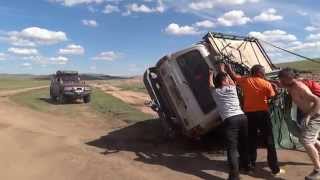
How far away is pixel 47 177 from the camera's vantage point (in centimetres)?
930

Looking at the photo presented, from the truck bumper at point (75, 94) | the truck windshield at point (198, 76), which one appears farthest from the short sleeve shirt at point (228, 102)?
the truck bumper at point (75, 94)

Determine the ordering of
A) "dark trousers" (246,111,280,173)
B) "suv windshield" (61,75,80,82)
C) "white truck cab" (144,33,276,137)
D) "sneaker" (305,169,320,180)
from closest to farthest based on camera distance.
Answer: "sneaker" (305,169,320,180)
"dark trousers" (246,111,280,173)
"white truck cab" (144,33,276,137)
"suv windshield" (61,75,80,82)

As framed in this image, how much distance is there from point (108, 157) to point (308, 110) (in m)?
4.17

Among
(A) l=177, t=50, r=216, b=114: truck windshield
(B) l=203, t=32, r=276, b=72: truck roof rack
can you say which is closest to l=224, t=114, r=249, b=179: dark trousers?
(A) l=177, t=50, r=216, b=114: truck windshield

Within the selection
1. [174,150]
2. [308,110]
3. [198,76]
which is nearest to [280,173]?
[308,110]

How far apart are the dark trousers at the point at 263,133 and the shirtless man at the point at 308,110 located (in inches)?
24.2

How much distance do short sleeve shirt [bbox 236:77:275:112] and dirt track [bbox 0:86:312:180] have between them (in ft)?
3.55

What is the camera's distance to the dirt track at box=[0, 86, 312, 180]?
30.5 feet

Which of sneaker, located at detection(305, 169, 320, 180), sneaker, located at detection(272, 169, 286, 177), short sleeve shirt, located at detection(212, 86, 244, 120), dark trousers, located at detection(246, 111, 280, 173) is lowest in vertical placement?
sneaker, located at detection(272, 169, 286, 177)

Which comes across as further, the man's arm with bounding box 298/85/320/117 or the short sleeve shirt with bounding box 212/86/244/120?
the short sleeve shirt with bounding box 212/86/244/120

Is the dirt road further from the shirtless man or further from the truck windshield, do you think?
the shirtless man

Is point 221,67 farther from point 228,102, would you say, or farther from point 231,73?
point 228,102

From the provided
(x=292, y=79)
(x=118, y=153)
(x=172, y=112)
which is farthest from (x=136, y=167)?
(x=292, y=79)

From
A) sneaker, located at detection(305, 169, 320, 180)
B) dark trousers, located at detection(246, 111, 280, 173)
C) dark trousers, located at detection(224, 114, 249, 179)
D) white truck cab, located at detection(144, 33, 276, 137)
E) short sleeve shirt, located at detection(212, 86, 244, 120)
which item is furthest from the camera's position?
white truck cab, located at detection(144, 33, 276, 137)
